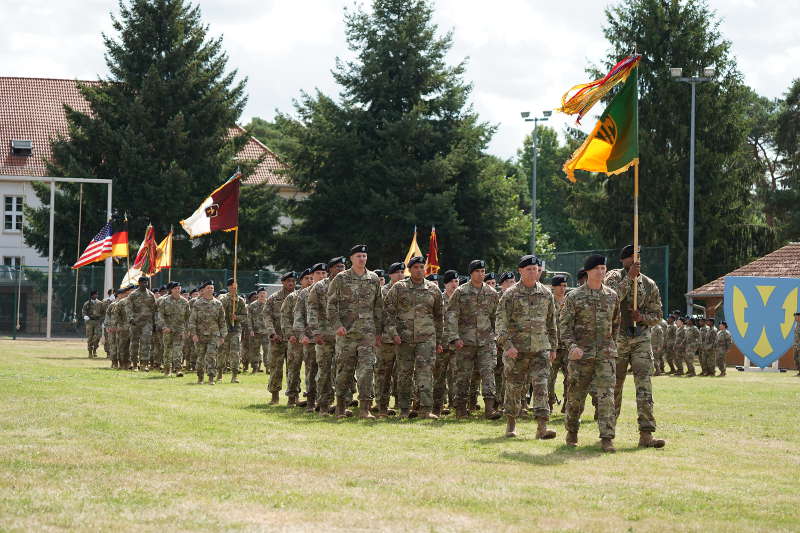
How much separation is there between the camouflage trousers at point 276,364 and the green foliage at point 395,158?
1265 inches

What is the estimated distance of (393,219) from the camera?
169ft

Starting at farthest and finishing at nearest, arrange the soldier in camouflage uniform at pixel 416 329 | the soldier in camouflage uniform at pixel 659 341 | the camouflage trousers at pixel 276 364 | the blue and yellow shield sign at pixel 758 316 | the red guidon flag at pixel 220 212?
the blue and yellow shield sign at pixel 758 316 → the soldier in camouflage uniform at pixel 659 341 → the red guidon flag at pixel 220 212 → the camouflage trousers at pixel 276 364 → the soldier in camouflage uniform at pixel 416 329

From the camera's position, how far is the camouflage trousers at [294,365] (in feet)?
57.3

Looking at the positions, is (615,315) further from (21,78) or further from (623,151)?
(21,78)

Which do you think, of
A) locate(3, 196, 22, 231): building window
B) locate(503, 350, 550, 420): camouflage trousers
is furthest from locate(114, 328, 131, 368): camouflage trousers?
locate(3, 196, 22, 231): building window

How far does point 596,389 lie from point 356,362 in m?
4.32

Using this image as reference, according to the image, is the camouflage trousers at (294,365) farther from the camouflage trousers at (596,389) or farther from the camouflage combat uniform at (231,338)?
the camouflage combat uniform at (231,338)

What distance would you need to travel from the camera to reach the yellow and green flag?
14289 mm

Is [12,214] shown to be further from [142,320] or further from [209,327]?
[209,327]

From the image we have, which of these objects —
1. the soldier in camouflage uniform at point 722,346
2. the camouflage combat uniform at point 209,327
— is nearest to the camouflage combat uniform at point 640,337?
the camouflage combat uniform at point 209,327

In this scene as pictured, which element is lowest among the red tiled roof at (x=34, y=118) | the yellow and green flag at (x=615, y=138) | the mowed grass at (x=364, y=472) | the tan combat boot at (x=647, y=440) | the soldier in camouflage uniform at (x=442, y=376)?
the mowed grass at (x=364, y=472)

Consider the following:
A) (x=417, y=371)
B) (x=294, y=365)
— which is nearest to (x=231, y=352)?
(x=294, y=365)

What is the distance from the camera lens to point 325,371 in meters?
16.5

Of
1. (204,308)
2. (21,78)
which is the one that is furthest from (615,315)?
(21,78)
